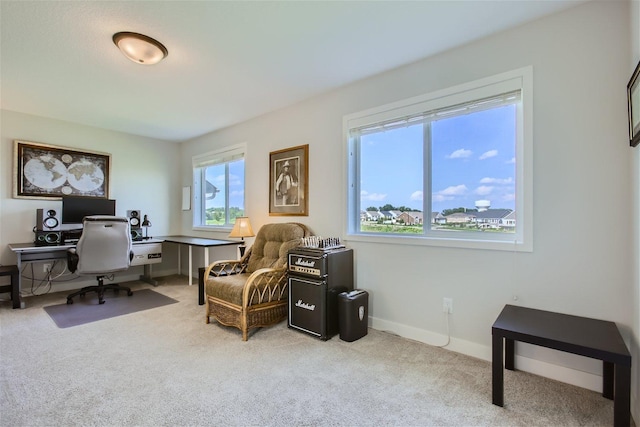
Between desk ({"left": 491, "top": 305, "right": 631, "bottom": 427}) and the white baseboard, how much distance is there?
0.30 feet

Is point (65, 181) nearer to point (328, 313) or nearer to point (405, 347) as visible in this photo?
point (328, 313)

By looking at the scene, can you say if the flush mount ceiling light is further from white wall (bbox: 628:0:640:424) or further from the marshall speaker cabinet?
white wall (bbox: 628:0:640:424)

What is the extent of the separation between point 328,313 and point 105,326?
85.8 inches

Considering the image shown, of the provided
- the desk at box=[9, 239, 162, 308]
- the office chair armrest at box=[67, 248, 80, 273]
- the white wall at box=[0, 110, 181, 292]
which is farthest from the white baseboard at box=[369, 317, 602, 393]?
Answer: the white wall at box=[0, 110, 181, 292]

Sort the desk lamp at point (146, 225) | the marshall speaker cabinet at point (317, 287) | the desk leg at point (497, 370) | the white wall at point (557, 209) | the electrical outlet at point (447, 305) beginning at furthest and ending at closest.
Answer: the desk lamp at point (146, 225)
the marshall speaker cabinet at point (317, 287)
the electrical outlet at point (447, 305)
the white wall at point (557, 209)
the desk leg at point (497, 370)

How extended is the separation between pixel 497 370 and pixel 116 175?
5.46 m

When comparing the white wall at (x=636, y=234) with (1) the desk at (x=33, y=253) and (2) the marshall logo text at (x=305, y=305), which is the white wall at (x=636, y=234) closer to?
(2) the marshall logo text at (x=305, y=305)

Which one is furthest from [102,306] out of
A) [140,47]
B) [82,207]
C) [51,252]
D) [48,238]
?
[140,47]

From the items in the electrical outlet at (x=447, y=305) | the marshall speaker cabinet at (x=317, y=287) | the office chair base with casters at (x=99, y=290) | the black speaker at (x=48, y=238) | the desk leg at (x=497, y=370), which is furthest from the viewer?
the black speaker at (x=48, y=238)

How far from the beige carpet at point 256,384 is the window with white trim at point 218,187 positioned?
2.27m

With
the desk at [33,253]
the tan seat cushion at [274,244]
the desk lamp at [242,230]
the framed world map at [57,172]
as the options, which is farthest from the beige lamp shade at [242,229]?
the framed world map at [57,172]

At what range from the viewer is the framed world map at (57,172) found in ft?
13.0

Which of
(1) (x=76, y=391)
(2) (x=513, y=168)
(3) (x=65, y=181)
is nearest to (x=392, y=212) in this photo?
(2) (x=513, y=168)

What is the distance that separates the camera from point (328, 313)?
262cm
